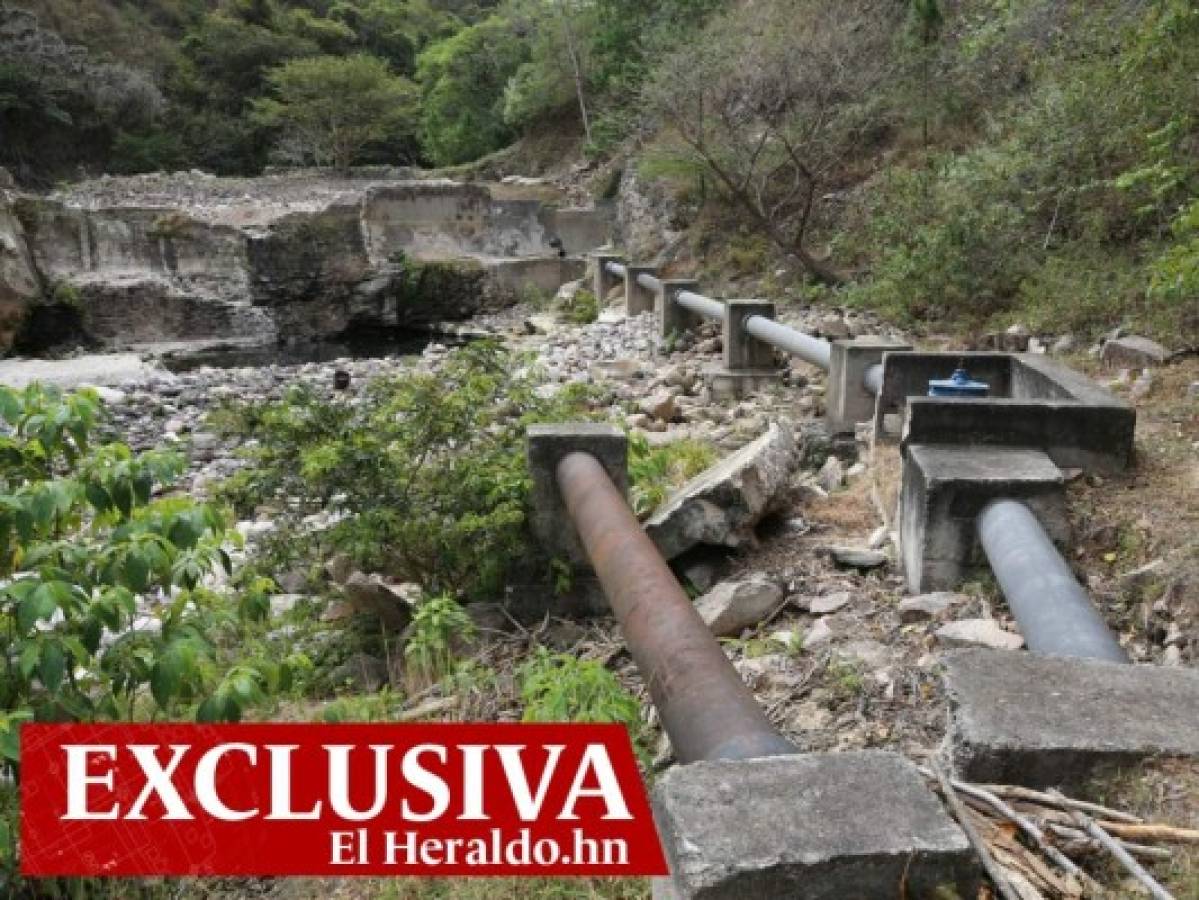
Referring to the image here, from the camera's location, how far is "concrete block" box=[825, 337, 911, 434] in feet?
18.9

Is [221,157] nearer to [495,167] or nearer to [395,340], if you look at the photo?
[495,167]

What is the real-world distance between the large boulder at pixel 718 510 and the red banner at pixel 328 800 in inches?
71.9

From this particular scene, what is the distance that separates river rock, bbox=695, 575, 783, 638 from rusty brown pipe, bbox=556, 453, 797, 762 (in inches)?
22.4

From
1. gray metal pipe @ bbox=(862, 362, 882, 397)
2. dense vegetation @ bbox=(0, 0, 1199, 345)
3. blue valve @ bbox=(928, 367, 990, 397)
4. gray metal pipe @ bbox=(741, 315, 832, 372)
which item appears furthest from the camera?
dense vegetation @ bbox=(0, 0, 1199, 345)

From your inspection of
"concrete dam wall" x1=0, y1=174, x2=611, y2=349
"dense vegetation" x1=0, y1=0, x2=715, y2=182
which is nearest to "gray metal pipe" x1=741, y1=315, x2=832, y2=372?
"concrete dam wall" x1=0, y1=174, x2=611, y2=349

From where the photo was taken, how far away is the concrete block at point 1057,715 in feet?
5.98

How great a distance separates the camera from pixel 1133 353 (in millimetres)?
5496

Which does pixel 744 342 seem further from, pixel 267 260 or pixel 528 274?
pixel 267 260

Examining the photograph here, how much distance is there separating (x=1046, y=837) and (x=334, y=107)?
106 ft

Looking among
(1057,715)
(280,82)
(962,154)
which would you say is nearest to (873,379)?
(1057,715)

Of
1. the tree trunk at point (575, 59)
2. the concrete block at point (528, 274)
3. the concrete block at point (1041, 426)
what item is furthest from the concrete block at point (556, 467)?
the tree trunk at point (575, 59)

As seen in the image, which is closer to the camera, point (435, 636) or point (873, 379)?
point (435, 636)

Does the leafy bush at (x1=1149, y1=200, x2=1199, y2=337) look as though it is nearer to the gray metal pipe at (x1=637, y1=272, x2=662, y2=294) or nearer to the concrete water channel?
the concrete water channel

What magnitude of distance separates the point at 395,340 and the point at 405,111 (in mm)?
14746
